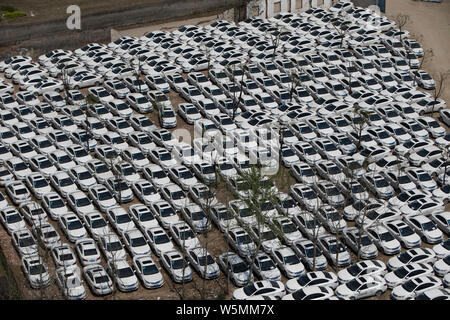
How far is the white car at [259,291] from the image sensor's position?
143ft

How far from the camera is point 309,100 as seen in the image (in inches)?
2527

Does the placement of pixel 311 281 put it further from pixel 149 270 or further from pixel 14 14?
pixel 14 14

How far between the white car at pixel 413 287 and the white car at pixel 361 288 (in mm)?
856

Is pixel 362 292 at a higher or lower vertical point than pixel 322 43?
lower

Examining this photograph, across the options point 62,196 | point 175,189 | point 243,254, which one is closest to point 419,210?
point 243,254

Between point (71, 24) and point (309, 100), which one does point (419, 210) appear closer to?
point (309, 100)

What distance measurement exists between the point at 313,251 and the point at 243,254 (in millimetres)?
4199

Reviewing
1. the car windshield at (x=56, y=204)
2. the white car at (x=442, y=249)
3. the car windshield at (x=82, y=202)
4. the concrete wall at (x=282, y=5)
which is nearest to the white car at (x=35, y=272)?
the car windshield at (x=56, y=204)

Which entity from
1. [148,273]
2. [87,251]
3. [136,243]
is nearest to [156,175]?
[136,243]

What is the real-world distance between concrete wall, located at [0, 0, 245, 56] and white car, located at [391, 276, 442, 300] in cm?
4563

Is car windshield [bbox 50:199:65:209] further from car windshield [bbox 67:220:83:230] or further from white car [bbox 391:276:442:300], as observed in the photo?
white car [bbox 391:276:442:300]

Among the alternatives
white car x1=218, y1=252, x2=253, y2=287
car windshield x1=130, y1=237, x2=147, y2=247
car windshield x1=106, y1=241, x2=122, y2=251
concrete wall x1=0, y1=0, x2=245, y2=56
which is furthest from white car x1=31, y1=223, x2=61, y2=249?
concrete wall x1=0, y1=0, x2=245, y2=56

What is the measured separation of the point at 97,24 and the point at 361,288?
48.0m

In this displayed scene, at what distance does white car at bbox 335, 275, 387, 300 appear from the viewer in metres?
43.9
